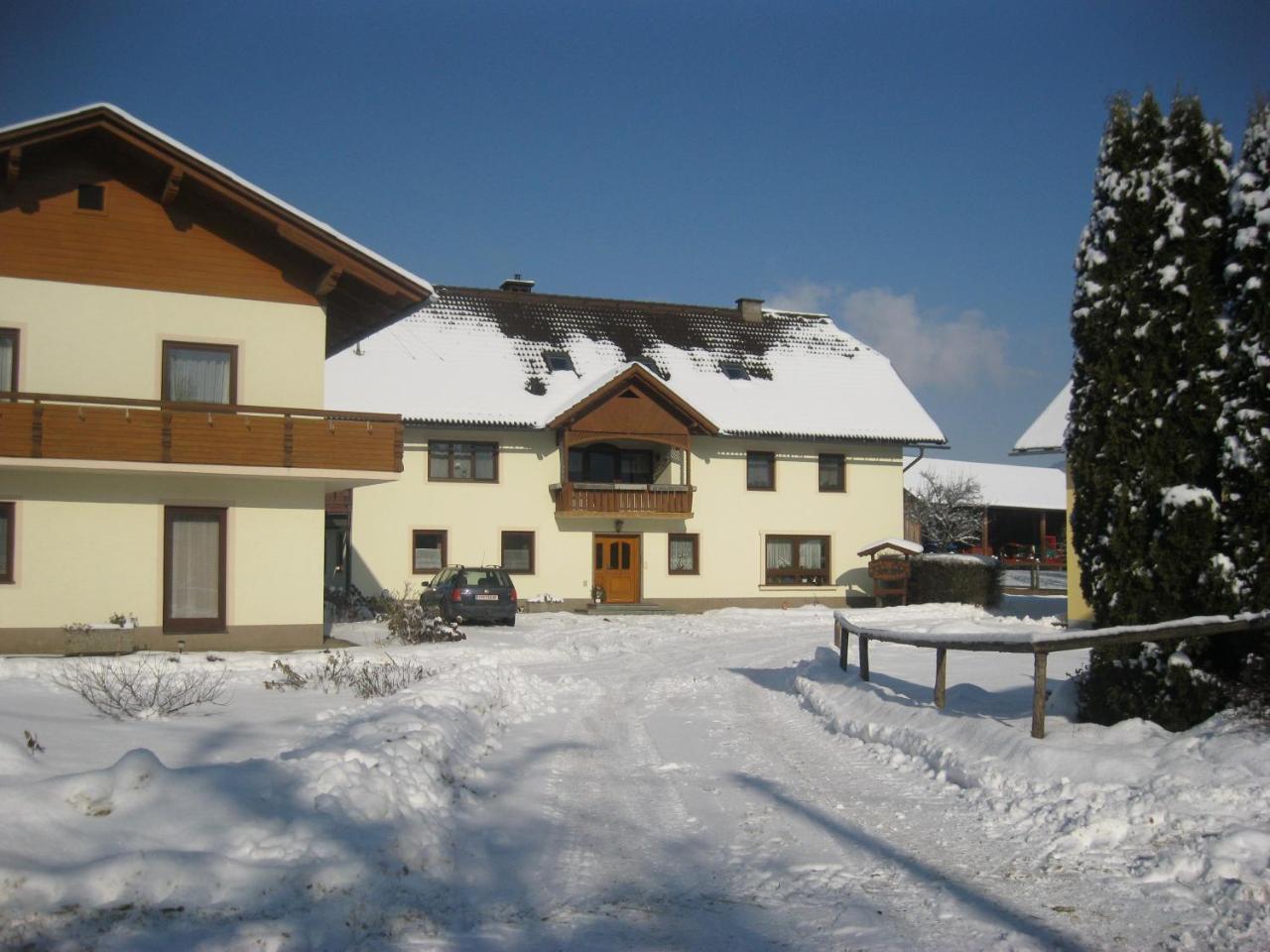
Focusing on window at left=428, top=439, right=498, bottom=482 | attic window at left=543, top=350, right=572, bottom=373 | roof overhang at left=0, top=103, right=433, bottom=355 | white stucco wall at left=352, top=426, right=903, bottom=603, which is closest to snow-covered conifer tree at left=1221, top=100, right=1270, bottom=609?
roof overhang at left=0, top=103, right=433, bottom=355

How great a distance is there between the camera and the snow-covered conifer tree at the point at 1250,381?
8984 mm

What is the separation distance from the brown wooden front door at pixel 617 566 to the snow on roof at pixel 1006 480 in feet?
93.4

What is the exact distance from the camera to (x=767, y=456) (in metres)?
37.5

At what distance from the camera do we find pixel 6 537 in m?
18.9

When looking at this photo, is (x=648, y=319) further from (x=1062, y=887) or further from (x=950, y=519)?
(x=1062, y=887)

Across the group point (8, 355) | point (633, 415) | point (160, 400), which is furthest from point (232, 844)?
point (633, 415)

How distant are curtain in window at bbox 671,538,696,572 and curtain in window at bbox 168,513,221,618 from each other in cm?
1840

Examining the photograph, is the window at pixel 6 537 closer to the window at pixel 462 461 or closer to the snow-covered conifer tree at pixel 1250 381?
the window at pixel 462 461

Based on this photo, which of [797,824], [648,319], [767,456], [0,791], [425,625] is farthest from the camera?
[648,319]

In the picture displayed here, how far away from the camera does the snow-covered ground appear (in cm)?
570

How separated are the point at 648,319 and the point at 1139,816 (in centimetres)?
3471

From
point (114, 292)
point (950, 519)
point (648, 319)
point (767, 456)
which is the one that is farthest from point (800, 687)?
point (950, 519)

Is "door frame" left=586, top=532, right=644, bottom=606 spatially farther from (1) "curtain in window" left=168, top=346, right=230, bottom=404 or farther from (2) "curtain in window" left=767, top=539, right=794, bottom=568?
(1) "curtain in window" left=168, top=346, right=230, bottom=404

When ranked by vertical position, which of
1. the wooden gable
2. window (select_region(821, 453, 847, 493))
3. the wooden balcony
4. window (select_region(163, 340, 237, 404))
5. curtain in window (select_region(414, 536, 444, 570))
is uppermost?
the wooden gable
